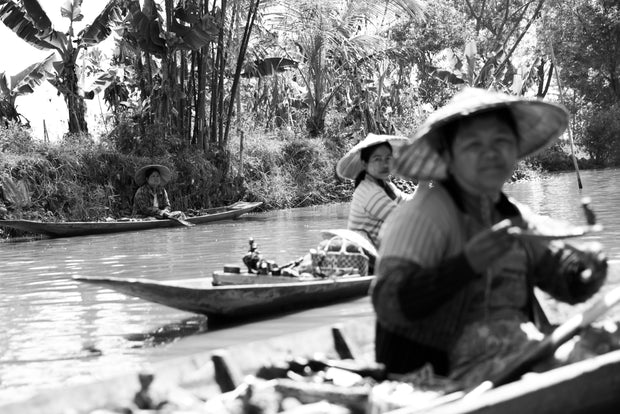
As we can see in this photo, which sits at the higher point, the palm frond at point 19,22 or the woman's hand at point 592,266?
the palm frond at point 19,22

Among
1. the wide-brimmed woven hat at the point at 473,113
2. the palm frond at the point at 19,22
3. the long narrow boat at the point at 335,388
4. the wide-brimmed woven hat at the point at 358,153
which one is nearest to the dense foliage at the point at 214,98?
the palm frond at the point at 19,22

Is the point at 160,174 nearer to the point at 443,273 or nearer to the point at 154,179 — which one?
the point at 154,179

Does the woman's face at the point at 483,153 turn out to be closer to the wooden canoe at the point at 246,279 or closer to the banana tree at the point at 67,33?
the wooden canoe at the point at 246,279

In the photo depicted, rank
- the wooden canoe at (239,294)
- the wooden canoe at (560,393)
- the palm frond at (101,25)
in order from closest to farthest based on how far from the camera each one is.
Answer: the wooden canoe at (560,393) → the wooden canoe at (239,294) → the palm frond at (101,25)

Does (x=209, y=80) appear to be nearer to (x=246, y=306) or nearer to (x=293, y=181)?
(x=293, y=181)

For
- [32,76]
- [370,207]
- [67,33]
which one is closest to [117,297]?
[370,207]

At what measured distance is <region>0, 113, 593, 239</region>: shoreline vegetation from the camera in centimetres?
1478

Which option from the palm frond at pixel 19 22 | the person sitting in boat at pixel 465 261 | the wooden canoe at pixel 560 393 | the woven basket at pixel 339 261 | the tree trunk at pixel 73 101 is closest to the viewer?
the wooden canoe at pixel 560 393

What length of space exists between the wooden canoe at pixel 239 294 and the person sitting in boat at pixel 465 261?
9.76 feet

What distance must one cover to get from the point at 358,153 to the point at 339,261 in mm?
757

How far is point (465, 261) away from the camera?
2.35 metres

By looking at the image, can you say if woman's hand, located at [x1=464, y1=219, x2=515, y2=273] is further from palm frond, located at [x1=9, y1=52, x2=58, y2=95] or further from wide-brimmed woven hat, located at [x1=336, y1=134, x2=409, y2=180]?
palm frond, located at [x1=9, y1=52, x2=58, y2=95]

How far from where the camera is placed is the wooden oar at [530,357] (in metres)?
2.43

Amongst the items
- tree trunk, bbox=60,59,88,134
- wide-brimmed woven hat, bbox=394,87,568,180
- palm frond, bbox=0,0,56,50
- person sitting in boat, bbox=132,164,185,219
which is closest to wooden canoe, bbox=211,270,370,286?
wide-brimmed woven hat, bbox=394,87,568,180
